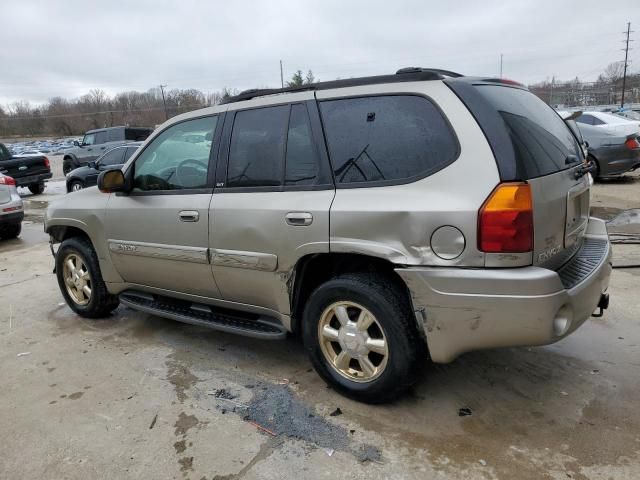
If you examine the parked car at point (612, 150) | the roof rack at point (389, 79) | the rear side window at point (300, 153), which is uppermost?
the roof rack at point (389, 79)

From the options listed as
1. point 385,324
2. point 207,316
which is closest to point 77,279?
point 207,316

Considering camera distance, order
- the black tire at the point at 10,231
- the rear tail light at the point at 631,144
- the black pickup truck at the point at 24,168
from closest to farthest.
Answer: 1. the black tire at the point at 10,231
2. the rear tail light at the point at 631,144
3. the black pickup truck at the point at 24,168

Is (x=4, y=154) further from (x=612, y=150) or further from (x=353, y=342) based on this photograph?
(x=612, y=150)

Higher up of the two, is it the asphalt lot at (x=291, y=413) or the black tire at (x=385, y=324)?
the black tire at (x=385, y=324)

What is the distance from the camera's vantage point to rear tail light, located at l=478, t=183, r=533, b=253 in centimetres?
234

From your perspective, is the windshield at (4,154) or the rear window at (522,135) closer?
the rear window at (522,135)

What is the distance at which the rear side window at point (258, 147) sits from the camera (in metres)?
3.16

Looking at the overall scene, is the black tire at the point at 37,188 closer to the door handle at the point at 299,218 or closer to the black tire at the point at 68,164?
the black tire at the point at 68,164

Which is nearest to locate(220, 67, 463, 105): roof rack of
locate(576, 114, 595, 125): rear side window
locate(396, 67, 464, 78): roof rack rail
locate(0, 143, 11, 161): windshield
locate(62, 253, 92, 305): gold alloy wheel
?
locate(396, 67, 464, 78): roof rack rail

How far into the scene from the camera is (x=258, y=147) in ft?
10.7

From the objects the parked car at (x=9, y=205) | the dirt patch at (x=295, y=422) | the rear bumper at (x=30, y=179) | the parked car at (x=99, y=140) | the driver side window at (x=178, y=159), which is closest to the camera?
the dirt patch at (x=295, y=422)

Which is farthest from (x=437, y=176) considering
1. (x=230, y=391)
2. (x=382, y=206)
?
(x=230, y=391)

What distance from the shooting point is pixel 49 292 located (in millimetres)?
5617

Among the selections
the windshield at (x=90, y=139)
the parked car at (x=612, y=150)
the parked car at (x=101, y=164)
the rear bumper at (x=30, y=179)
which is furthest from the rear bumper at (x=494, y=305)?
the windshield at (x=90, y=139)
